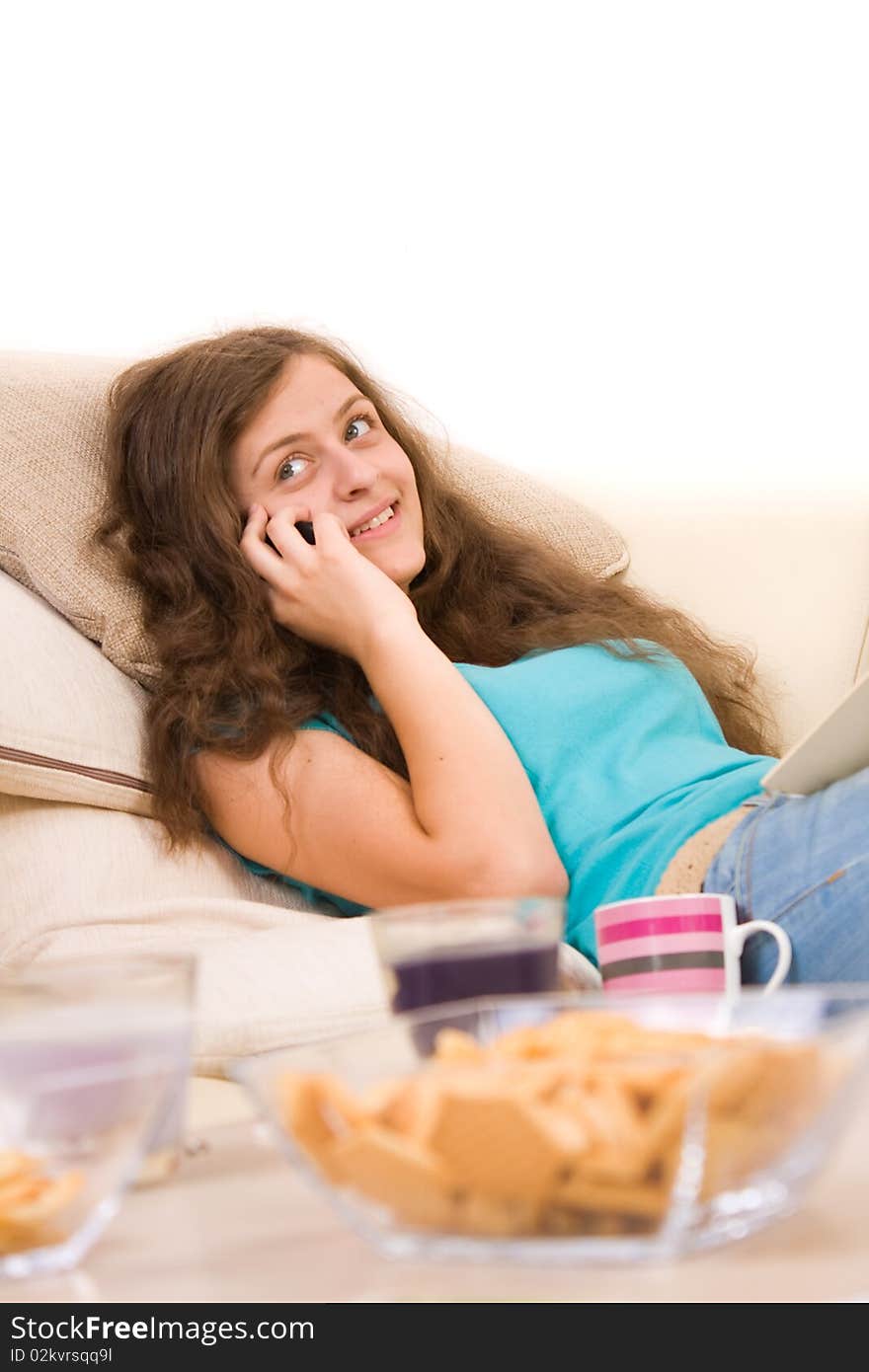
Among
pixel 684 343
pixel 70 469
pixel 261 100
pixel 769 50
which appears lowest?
pixel 70 469

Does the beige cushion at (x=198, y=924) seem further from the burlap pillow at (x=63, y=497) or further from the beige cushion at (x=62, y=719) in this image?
the burlap pillow at (x=63, y=497)

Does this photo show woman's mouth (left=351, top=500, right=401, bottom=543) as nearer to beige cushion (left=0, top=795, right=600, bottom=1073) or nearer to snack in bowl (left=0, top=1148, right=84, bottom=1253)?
beige cushion (left=0, top=795, right=600, bottom=1073)

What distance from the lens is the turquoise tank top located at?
133cm

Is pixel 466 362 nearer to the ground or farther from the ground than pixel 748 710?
farther from the ground

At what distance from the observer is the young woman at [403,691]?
4.20ft

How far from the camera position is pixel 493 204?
237cm

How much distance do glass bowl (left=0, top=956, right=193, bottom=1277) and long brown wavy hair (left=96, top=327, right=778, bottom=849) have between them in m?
0.93

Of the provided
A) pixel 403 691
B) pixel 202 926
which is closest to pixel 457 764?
pixel 403 691

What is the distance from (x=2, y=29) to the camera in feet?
7.26

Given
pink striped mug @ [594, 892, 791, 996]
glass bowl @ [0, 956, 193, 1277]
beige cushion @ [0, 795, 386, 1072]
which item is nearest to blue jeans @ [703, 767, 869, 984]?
pink striped mug @ [594, 892, 791, 996]

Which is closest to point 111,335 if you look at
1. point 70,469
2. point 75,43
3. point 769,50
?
point 75,43
